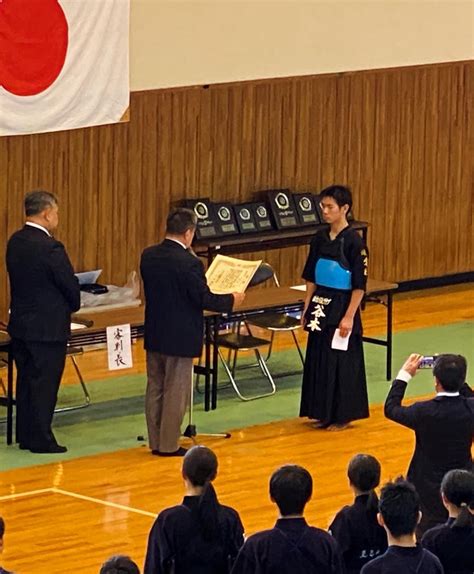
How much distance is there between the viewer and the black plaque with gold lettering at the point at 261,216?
14820mm

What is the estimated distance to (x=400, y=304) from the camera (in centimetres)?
1565

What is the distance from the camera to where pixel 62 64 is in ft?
42.7

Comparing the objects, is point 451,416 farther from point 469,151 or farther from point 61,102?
point 469,151

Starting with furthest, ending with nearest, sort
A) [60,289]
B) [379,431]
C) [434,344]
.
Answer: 1. [434,344]
2. [379,431]
3. [60,289]

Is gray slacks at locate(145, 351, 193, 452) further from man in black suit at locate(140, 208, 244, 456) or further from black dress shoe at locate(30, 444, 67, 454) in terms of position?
black dress shoe at locate(30, 444, 67, 454)

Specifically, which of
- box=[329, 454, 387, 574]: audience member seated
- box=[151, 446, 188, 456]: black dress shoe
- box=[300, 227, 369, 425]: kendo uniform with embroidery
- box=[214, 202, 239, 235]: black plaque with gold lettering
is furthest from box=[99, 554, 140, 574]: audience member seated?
box=[214, 202, 239, 235]: black plaque with gold lettering

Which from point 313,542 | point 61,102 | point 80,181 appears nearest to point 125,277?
point 80,181

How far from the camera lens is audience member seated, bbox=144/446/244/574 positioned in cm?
672

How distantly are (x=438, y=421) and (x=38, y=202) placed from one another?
A: 3795 millimetres

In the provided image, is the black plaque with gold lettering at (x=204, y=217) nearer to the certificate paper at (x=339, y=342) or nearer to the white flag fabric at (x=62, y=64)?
the white flag fabric at (x=62, y=64)

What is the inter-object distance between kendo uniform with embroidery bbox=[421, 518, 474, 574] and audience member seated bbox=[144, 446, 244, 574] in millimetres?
763

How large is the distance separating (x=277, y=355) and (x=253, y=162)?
6.77ft

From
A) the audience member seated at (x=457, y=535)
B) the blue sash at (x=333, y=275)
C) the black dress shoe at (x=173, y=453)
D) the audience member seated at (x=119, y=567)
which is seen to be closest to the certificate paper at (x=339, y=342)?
the blue sash at (x=333, y=275)

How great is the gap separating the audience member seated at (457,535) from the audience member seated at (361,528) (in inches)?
9.6
